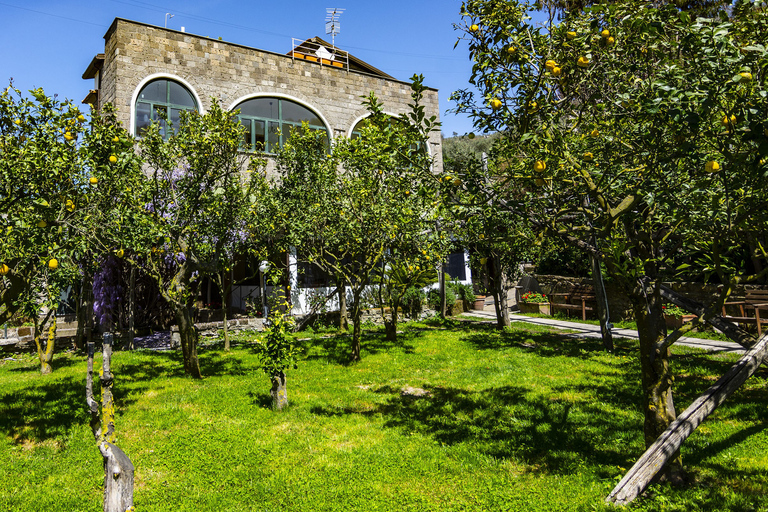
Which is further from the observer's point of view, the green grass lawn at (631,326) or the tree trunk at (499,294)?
the tree trunk at (499,294)

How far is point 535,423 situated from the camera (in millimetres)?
6441

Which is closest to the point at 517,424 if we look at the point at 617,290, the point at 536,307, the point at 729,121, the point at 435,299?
the point at 729,121

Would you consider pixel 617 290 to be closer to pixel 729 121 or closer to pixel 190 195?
pixel 729 121

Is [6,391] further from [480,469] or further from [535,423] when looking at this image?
[535,423]

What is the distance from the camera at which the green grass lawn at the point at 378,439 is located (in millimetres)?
4555

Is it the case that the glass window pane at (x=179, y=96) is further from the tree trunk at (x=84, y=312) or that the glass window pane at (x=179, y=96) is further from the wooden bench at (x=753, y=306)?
the wooden bench at (x=753, y=306)

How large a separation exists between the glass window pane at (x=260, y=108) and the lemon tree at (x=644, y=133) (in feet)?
43.7

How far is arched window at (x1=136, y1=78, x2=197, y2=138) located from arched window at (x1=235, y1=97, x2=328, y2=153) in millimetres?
1883

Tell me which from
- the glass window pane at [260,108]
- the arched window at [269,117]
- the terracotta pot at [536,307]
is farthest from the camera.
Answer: the terracotta pot at [536,307]

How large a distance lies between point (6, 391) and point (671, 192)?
435 inches

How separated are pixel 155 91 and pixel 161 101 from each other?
386mm

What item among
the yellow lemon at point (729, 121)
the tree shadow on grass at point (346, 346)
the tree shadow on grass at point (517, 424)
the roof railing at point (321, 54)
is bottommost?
the tree shadow on grass at point (517, 424)

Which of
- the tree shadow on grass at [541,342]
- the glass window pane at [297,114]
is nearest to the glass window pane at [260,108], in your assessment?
the glass window pane at [297,114]

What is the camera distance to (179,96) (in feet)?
51.7
